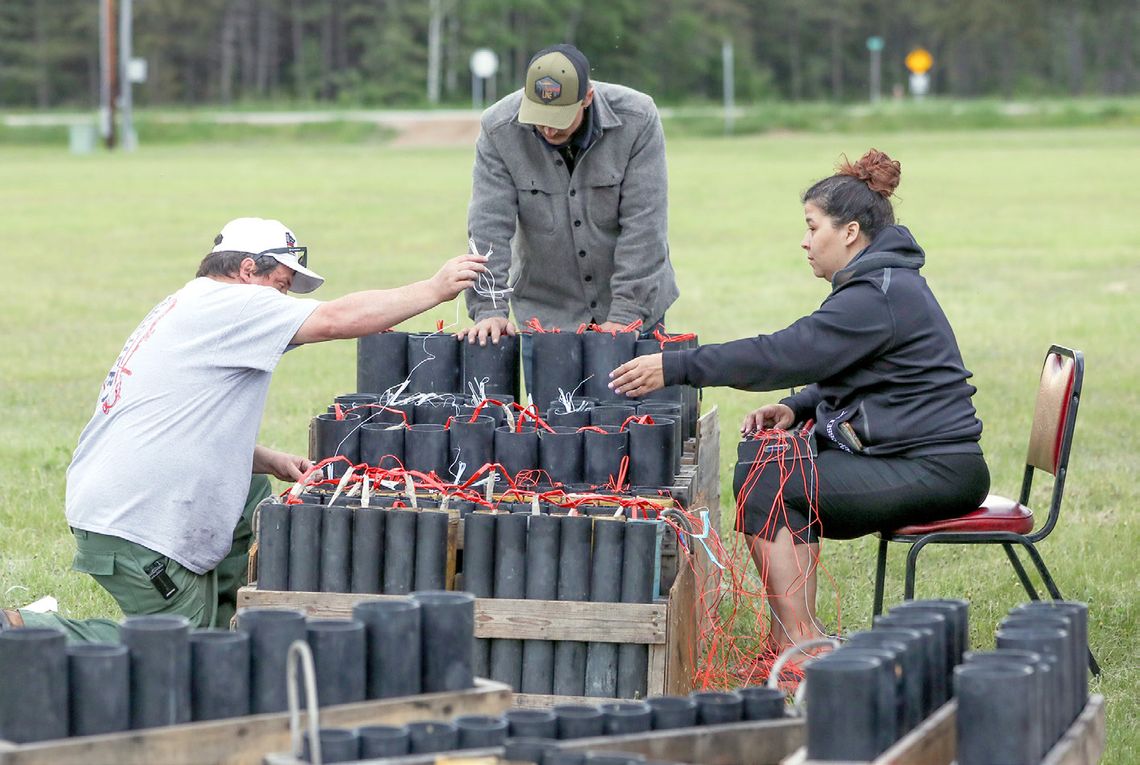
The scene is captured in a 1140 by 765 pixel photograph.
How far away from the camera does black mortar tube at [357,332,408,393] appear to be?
21.1 feet

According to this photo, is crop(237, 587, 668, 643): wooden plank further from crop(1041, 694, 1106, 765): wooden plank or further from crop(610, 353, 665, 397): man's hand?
crop(1041, 694, 1106, 765): wooden plank

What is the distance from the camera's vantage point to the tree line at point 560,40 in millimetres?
80875

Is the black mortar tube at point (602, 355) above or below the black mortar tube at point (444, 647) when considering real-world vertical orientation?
above

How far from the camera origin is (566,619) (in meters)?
4.84

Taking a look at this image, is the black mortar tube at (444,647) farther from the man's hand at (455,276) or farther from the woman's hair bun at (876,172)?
the woman's hair bun at (876,172)

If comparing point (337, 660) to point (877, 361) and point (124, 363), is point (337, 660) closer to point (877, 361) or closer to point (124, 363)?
point (124, 363)

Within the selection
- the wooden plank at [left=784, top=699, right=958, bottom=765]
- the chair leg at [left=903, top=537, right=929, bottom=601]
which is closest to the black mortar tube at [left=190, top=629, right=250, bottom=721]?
the wooden plank at [left=784, top=699, right=958, bottom=765]

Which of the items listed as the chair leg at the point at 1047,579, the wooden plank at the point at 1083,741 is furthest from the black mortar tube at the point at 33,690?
the chair leg at the point at 1047,579

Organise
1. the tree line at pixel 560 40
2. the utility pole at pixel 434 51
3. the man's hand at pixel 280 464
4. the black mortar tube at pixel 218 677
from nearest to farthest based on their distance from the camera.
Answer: the black mortar tube at pixel 218 677 < the man's hand at pixel 280 464 < the utility pole at pixel 434 51 < the tree line at pixel 560 40

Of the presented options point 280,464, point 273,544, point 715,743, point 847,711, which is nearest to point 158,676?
point 715,743

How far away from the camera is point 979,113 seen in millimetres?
58969

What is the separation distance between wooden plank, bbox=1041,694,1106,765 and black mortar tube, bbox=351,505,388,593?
7.25 ft

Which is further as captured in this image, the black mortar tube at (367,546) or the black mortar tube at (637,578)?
the black mortar tube at (367,546)

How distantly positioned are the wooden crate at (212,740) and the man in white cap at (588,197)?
3.38 m
